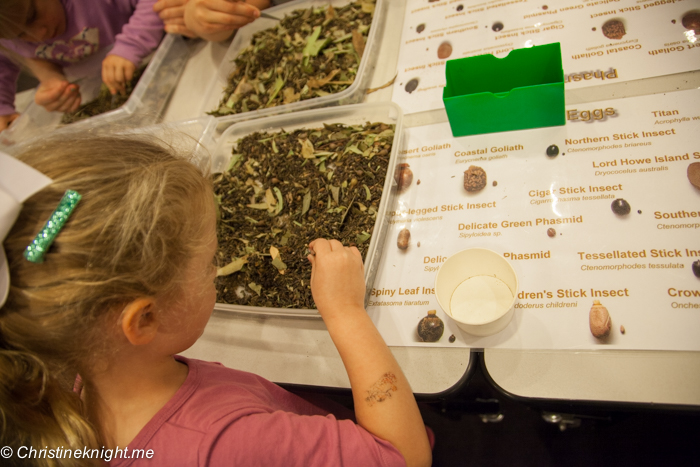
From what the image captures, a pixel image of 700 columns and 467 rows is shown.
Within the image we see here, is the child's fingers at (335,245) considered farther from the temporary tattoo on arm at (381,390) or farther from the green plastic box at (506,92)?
the green plastic box at (506,92)

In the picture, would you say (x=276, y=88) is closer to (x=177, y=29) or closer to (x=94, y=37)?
(x=177, y=29)

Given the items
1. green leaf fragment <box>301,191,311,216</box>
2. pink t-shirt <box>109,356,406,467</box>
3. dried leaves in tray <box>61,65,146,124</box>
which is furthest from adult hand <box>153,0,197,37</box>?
pink t-shirt <box>109,356,406,467</box>

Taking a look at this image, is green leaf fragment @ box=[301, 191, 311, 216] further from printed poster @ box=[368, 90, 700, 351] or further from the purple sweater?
the purple sweater

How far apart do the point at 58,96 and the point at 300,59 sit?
3.26 ft

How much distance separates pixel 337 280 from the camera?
0.82 metres

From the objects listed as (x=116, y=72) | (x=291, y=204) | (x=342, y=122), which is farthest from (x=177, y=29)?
(x=291, y=204)

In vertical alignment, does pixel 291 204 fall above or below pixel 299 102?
below

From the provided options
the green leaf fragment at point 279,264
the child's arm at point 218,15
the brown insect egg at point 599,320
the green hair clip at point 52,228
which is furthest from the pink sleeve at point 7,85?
the brown insect egg at point 599,320

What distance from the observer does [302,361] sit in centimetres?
88

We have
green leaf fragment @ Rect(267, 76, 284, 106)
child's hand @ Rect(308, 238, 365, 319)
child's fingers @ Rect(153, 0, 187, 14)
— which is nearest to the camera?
child's hand @ Rect(308, 238, 365, 319)

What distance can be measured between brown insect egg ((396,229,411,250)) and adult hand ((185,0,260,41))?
3.07 ft

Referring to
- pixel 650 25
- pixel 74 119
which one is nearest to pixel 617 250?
pixel 650 25

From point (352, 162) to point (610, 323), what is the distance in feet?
2.14

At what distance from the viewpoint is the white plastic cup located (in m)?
0.77
